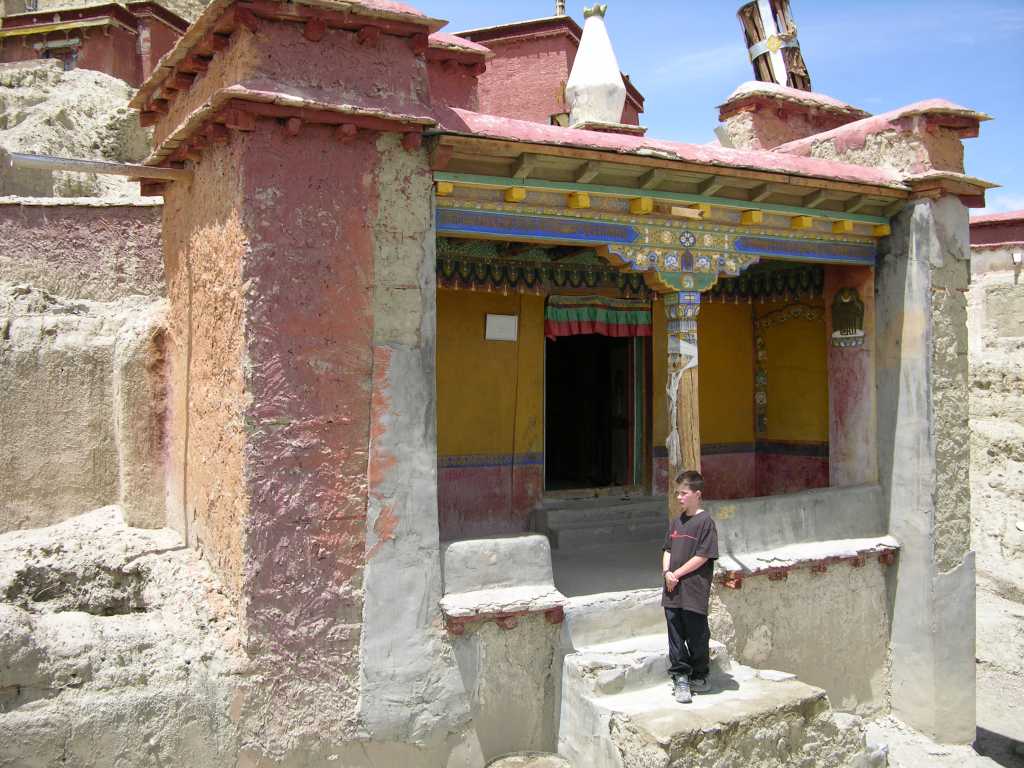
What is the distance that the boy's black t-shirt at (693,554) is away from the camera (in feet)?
18.2

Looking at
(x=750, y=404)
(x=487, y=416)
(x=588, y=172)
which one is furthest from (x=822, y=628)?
(x=588, y=172)

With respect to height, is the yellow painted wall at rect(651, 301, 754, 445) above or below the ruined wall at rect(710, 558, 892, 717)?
above

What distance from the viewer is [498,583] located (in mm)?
5895

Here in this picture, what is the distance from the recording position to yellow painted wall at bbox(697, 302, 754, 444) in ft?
32.1

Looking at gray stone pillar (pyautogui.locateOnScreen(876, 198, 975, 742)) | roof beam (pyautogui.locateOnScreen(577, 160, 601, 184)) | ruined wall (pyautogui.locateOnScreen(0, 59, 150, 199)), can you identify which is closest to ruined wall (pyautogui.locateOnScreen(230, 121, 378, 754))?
roof beam (pyautogui.locateOnScreen(577, 160, 601, 184))

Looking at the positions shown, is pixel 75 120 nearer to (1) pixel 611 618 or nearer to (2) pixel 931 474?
(1) pixel 611 618

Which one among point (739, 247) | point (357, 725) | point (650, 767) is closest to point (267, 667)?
point (357, 725)

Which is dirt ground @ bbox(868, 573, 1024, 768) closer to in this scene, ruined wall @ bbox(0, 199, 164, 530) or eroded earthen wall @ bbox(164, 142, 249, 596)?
eroded earthen wall @ bbox(164, 142, 249, 596)

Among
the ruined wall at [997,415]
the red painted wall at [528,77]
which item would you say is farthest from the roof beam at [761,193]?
the ruined wall at [997,415]

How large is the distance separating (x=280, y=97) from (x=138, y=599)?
3.49 m

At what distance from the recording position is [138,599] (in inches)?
235

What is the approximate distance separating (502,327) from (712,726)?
4.42 meters

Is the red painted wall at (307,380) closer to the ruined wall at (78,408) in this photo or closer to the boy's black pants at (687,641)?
the boy's black pants at (687,641)

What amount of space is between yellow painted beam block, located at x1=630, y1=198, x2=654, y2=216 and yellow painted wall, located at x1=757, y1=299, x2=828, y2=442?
332 cm
